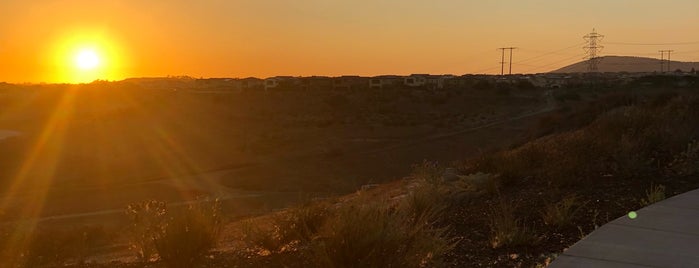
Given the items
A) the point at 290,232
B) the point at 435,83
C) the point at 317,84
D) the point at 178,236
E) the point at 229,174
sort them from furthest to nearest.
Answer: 1. the point at 435,83
2. the point at 317,84
3. the point at 229,174
4. the point at 290,232
5. the point at 178,236

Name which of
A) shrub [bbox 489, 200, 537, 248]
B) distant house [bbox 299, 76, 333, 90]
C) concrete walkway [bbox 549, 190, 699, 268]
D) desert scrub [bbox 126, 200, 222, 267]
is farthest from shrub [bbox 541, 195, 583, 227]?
distant house [bbox 299, 76, 333, 90]

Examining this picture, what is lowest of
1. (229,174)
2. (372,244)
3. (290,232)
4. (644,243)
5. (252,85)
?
(229,174)

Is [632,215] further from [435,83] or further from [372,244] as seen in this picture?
[435,83]

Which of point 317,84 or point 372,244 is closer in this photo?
point 372,244

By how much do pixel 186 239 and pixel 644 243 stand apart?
4483mm

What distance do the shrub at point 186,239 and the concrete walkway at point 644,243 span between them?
3.43 m

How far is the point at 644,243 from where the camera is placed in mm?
6258

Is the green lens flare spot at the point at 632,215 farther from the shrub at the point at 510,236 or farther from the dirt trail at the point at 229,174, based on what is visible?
the dirt trail at the point at 229,174

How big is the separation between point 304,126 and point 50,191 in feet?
90.1

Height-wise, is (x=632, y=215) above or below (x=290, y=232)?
above

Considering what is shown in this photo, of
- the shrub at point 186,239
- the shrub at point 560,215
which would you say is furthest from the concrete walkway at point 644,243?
the shrub at point 186,239

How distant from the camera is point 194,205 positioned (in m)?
7.34

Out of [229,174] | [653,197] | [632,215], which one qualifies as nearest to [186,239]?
[632,215]

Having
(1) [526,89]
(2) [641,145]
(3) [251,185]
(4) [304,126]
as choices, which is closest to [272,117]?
(4) [304,126]
